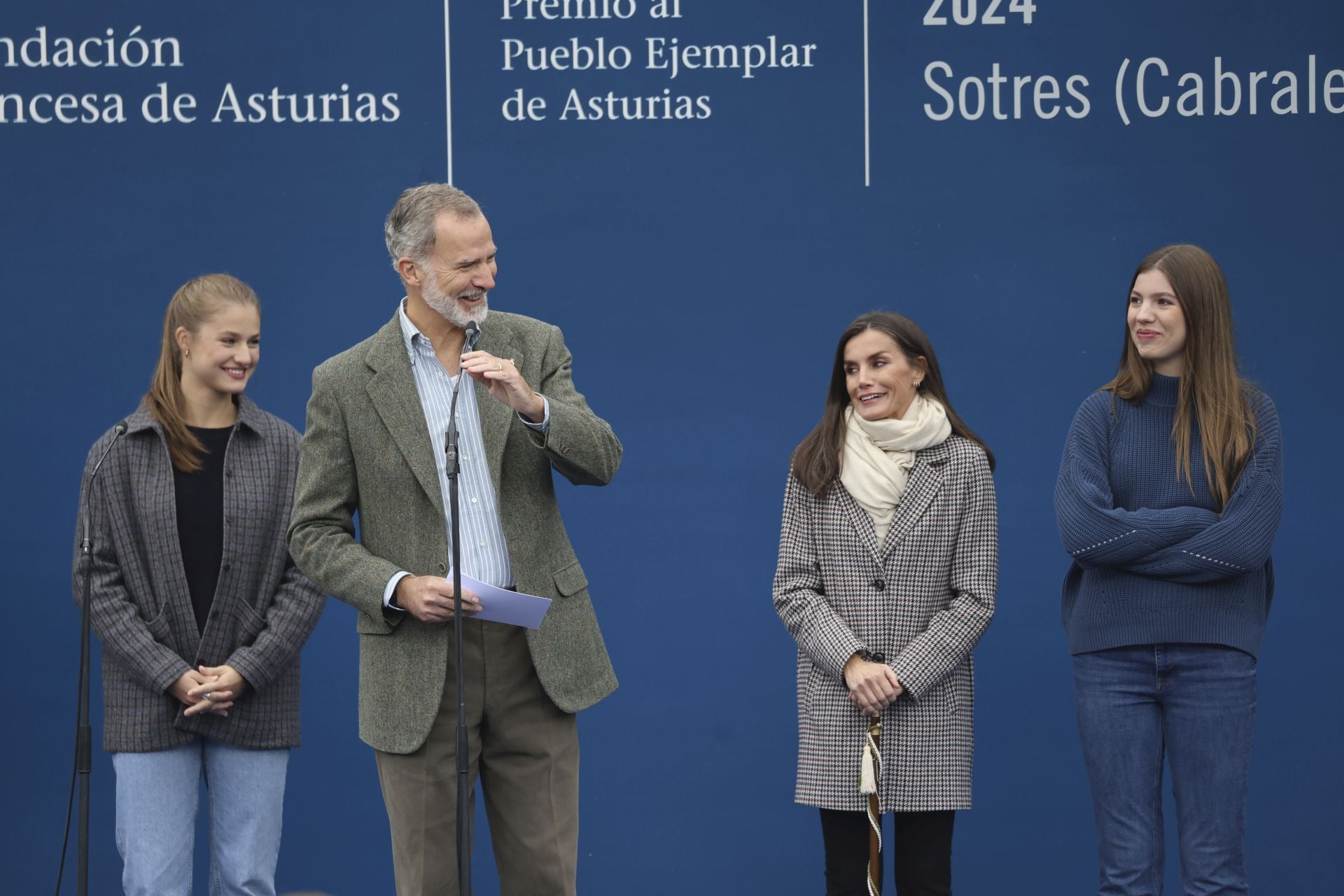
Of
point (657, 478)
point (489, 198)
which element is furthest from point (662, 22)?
point (657, 478)

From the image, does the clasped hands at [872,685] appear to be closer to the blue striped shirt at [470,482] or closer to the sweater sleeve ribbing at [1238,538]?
the sweater sleeve ribbing at [1238,538]

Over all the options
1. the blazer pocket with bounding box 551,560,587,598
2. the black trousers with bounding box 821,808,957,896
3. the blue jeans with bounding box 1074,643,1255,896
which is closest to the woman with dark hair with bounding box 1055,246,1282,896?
the blue jeans with bounding box 1074,643,1255,896

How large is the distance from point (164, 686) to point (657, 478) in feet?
5.46

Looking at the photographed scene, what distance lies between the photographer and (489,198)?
459cm

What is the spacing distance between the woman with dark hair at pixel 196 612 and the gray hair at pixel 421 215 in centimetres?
61

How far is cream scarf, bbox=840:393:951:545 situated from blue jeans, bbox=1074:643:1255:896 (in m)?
0.56

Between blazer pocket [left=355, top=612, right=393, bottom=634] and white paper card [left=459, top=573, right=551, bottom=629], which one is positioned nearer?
white paper card [left=459, top=573, right=551, bottom=629]

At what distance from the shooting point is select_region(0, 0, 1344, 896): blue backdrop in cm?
452

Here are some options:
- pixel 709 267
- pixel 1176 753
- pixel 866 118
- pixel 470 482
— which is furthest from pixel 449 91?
pixel 1176 753

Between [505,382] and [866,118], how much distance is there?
213cm

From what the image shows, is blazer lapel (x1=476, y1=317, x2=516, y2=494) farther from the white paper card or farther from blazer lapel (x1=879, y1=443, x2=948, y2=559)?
blazer lapel (x1=879, y1=443, x2=948, y2=559)

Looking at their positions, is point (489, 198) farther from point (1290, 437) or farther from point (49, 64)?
point (1290, 437)

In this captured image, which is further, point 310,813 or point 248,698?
point 310,813

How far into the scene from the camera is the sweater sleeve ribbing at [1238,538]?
3.31 metres
